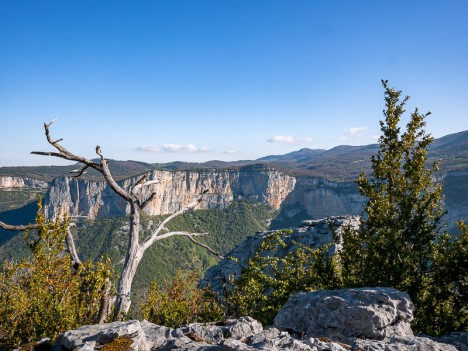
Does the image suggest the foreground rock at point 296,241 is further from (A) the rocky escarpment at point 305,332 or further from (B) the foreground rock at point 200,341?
(B) the foreground rock at point 200,341

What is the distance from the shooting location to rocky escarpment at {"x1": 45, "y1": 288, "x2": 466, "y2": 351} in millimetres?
6832

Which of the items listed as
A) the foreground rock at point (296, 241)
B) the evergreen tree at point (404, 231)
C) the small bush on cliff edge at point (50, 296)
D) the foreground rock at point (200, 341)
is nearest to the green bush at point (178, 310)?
the small bush on cliff edge at point (50, 296)

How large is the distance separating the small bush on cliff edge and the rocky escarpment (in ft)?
5.64

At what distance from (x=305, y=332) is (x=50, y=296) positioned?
7437mm

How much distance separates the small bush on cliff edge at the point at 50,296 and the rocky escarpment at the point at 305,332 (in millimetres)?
1718

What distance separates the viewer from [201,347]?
21.7 ft

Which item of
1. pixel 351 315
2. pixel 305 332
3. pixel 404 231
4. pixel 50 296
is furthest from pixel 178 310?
pixel 404 231

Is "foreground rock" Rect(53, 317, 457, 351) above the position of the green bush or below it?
above

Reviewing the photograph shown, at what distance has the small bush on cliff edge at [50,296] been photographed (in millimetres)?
8812

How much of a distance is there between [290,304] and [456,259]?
20.5 feet

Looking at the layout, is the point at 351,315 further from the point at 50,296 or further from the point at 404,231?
the point at 50,296

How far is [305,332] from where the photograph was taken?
9.17 meters

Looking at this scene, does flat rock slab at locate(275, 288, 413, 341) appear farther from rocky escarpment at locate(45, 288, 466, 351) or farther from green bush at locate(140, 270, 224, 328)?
green bush at locate(140, 270, 224, 328)

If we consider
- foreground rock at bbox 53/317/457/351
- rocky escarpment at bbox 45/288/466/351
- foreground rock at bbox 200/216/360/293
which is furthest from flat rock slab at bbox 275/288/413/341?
foreground rock at bbox 200/216/360/293
